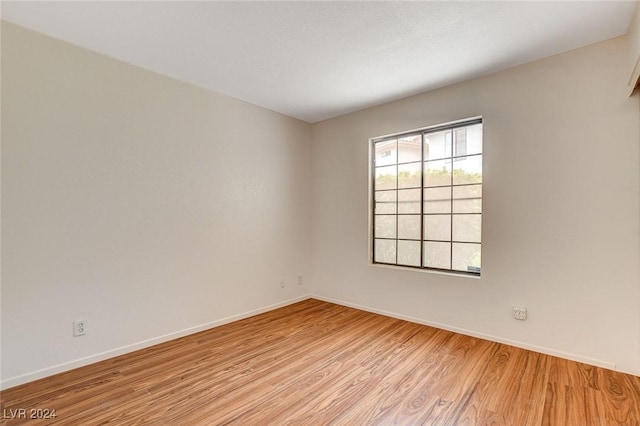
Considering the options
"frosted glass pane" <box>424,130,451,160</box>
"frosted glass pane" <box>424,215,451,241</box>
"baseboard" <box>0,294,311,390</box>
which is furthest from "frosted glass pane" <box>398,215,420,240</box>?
"baseboard" <box>0,294,311,390</box>

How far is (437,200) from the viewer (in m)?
3.50

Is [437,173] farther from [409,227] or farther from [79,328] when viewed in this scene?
[79,328]

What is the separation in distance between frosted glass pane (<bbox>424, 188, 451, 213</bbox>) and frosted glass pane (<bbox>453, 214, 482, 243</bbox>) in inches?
6.4

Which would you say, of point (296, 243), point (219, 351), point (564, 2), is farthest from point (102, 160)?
point (564, 2)

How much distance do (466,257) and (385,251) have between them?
3.36 feet

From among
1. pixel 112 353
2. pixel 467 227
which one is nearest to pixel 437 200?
pixel 467 227

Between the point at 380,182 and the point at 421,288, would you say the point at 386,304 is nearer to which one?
the point at 421,288

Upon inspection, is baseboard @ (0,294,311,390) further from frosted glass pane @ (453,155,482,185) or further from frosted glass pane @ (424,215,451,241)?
frosted glass pane @ (453,155,482,185)

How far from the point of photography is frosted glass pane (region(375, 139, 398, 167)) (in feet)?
12.9

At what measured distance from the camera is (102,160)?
2.63 metres

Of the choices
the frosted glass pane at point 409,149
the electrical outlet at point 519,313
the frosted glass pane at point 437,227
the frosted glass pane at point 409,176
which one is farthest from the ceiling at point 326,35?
the electrical outlet at point 519,313

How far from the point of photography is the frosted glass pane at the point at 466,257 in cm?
318

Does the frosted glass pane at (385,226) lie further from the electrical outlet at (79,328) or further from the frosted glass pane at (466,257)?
the electrical outlet at (79,328)

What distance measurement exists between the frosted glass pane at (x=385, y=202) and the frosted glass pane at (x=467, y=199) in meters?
0.79
